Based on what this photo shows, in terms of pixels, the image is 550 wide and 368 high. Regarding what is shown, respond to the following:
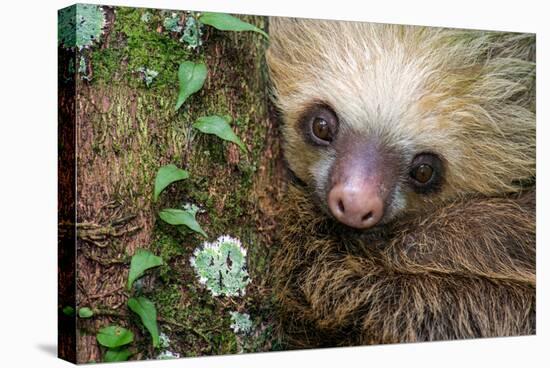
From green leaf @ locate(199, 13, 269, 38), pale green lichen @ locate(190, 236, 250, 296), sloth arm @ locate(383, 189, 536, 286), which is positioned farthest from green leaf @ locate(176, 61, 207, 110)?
sloth arm @ locate(383, 189, 536, 286)

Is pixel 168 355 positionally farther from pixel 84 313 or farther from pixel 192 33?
pixel 192 33

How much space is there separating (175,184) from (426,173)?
5.09 ft

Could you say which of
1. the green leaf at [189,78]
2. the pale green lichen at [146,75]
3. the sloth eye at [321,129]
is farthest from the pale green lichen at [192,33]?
→ the sloth eye at [321,129]

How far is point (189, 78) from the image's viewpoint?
15.9 feet

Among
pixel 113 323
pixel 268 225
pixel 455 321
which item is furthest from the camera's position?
pixel 455 321

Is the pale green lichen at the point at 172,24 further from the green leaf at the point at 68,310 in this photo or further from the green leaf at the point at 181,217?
the green leaf at the point at 68,310

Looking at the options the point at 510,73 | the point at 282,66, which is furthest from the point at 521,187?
the point at 282,66

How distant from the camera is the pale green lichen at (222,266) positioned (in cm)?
494

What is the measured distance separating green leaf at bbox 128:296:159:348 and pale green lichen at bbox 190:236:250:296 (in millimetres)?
351

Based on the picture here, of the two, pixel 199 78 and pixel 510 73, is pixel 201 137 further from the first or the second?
pixel 510 73

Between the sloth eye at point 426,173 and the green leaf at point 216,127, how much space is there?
1.11 metres

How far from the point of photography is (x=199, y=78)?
191 inches

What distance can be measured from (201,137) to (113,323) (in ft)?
3.89

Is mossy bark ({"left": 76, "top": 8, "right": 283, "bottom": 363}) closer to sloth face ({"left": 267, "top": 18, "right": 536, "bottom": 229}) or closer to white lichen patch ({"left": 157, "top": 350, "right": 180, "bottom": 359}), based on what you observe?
white lichen patch ({"left": 157, "top": 350, "right": 180, "bottom": 359})
